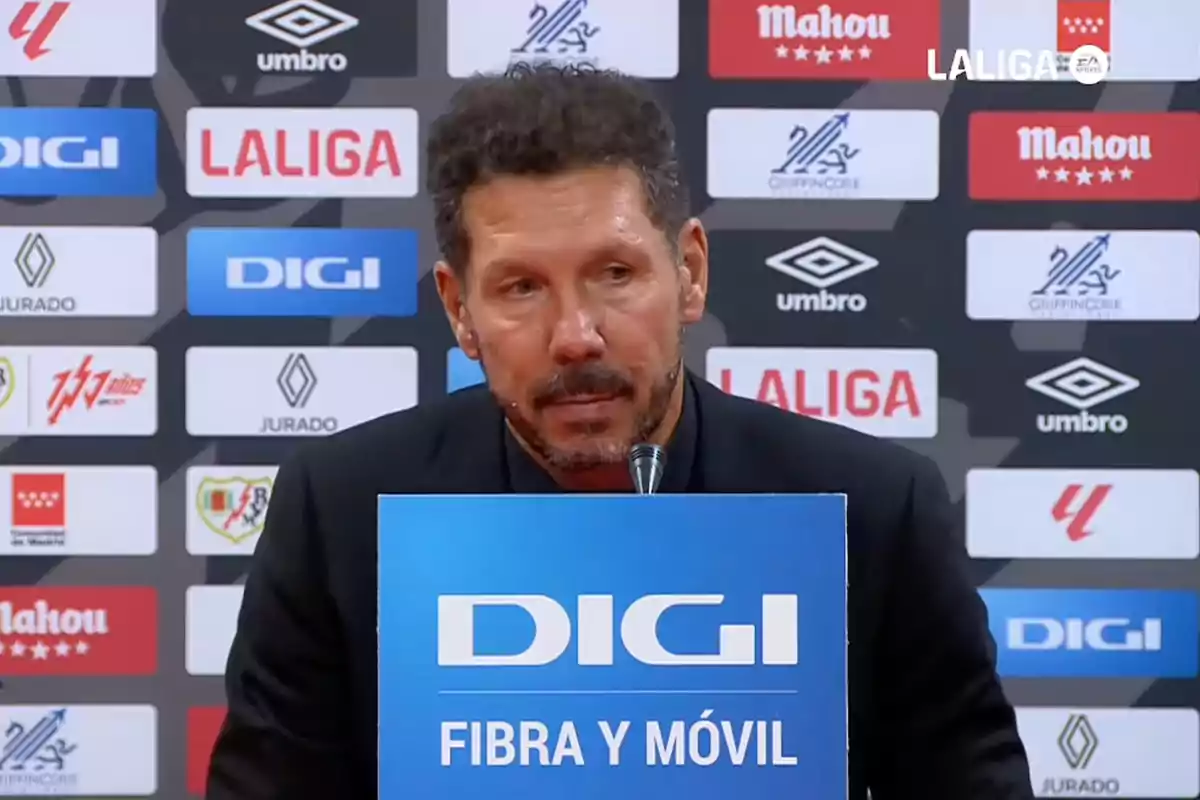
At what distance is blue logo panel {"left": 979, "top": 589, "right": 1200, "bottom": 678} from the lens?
1691 mm

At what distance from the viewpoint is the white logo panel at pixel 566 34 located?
1.66m

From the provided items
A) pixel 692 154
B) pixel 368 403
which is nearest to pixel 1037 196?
pixel 692 154

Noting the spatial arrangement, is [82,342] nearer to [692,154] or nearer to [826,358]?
[692,154]

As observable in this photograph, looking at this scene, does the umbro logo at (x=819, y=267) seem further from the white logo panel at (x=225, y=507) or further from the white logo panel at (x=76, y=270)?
the white logo panel at (x=76, y=270)

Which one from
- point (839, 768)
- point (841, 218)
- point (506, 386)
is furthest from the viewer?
point (841, 218)

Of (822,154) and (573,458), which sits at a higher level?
(822,154)

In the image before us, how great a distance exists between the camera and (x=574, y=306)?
34.9 inches

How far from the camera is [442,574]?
2.14 feet

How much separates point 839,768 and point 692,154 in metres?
1.14

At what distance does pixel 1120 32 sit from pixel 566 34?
750 mm

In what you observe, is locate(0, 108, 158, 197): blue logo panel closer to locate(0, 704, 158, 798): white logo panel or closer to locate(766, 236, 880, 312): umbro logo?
locate(0, 704, 158, 798): white logo panel

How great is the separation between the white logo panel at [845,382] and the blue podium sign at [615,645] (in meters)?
1.03

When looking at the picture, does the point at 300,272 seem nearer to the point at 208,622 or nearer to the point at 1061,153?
the point at 208,622

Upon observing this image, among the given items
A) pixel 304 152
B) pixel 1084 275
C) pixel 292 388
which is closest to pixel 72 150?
pixel 304 152
